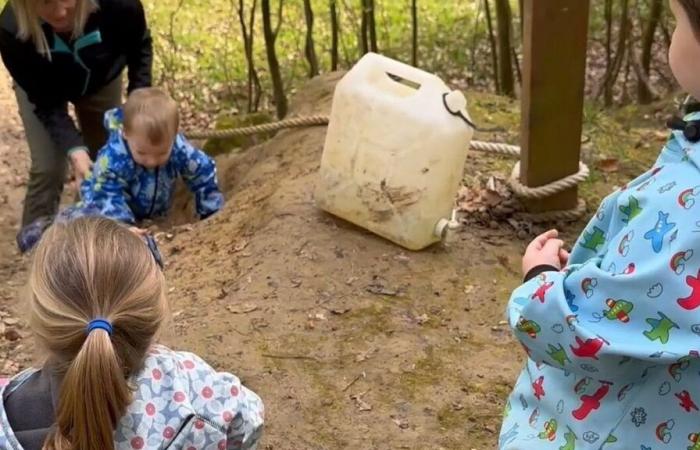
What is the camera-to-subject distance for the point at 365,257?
3.62m

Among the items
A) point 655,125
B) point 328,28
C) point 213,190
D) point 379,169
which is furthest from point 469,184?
point 328,28

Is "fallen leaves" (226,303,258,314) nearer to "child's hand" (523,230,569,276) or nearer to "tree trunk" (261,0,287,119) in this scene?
"child's hand" (523,230,569,276)

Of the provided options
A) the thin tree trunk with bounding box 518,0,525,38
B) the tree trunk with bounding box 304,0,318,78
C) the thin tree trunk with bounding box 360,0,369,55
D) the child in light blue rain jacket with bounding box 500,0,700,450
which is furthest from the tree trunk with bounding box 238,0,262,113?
the child in light blue rain jacket with bounding box 500,0,700,450

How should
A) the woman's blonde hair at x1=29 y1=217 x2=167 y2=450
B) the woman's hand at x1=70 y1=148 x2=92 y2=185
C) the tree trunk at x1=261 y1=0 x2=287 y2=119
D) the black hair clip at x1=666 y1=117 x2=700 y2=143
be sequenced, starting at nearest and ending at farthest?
the black hair clip at x1=666 y1=117 x2=700 y2=143, the woman's blonde hair at x1=29 y1=217 x2=167 y2=450, the woman's hand at x1=70 y1=148 x2=92 y2=185, the tree trunk at x1=261 y1=0 x2=287 y2=119

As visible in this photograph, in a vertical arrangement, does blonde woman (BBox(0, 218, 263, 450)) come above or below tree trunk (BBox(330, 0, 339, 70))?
above

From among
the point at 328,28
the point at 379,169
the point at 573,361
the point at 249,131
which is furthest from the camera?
the point at 328,28

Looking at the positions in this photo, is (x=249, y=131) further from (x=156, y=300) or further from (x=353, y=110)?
(x=156, y=300)

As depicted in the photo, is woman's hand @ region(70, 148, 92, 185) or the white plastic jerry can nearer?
the white plastic jerry can

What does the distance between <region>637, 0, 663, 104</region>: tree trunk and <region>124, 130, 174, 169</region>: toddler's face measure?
3683 mm

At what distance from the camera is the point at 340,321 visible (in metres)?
3.31

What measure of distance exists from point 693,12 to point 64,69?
340 centimetres

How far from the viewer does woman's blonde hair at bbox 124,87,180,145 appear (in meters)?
4.05

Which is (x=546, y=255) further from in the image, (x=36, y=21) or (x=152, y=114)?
(x=36, y=21)

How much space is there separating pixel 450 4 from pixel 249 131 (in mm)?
3964
